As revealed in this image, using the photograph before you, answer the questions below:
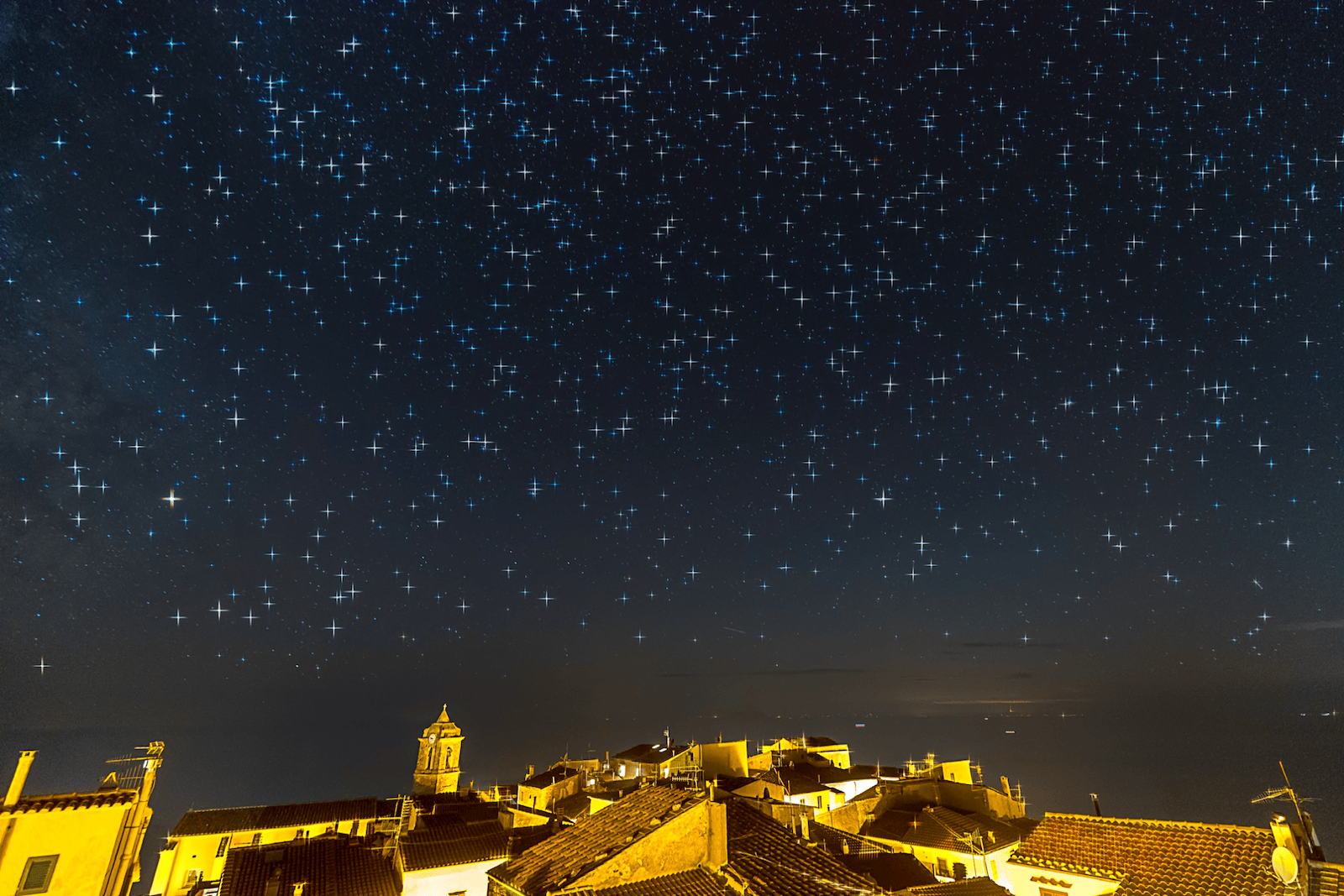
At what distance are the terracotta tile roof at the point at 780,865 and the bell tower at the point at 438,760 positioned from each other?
4775 cm

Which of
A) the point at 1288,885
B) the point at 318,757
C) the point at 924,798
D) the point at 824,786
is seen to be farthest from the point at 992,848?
the point at 318,757

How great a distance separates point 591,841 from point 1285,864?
15.8 meters

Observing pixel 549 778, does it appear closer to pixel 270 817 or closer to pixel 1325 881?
pixel 270 817

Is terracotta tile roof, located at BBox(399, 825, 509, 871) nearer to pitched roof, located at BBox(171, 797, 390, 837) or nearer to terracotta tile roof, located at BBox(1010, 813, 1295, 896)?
pitched roof, located at BBox(171, 797, 390, 837)

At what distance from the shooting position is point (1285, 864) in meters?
12.7

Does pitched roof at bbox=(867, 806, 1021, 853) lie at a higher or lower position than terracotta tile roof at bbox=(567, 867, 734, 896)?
higher

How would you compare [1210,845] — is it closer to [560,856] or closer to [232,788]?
[560,856]

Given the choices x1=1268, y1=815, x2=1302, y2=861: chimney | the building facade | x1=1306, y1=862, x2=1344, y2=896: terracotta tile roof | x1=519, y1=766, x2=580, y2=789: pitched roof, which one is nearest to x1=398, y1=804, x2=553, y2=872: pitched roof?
the building facade

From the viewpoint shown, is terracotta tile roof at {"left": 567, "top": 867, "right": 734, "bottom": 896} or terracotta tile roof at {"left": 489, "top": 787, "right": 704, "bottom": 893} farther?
terracotta tile roof at {"left": 489, "top": 787, "right": 704, "bottom": 893}

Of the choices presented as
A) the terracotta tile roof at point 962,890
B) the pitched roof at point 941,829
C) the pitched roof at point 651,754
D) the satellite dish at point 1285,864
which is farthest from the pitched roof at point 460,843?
the pitched roof at point 651,754

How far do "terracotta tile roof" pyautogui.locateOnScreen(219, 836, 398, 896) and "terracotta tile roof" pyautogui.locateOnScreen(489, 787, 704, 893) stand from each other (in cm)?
754

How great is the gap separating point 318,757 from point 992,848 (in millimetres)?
179864

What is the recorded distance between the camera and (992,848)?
29.8 m

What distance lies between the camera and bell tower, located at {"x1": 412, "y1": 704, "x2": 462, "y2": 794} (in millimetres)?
57375
